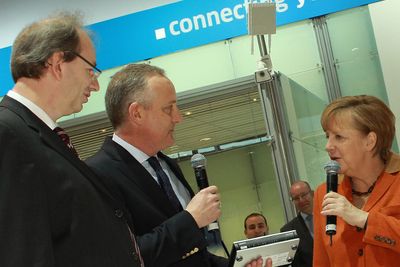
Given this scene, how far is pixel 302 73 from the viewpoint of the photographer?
6387 millimetres

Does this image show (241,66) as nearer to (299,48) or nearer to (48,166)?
(299,48)

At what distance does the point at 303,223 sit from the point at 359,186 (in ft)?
8.68

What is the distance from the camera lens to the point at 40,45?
5.82 feet

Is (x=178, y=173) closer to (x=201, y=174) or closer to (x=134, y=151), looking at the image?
(x=201, y=174)

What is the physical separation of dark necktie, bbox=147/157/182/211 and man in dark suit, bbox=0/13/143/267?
619 millimetres

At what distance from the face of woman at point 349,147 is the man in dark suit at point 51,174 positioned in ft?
3.99

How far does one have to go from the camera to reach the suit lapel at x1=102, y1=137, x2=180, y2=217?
2.33m

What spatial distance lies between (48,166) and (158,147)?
1.00 m

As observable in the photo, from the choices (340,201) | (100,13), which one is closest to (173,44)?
(100,13)

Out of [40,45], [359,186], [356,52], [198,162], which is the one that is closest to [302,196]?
[356,52]

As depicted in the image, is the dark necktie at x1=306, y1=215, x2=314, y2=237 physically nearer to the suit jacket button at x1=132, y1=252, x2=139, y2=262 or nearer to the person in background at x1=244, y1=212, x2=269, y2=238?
the person in background at x1=244, y1=212, x2=269, y2=238

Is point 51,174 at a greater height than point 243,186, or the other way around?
point 51,174

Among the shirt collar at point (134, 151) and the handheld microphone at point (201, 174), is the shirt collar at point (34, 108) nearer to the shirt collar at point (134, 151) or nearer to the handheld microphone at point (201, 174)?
the shirt collar at point (134, 151)

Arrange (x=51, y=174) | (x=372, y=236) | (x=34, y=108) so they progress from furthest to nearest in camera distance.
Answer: (x=372, y=236)
(x=34, y=108)
(x=51, y=174)
